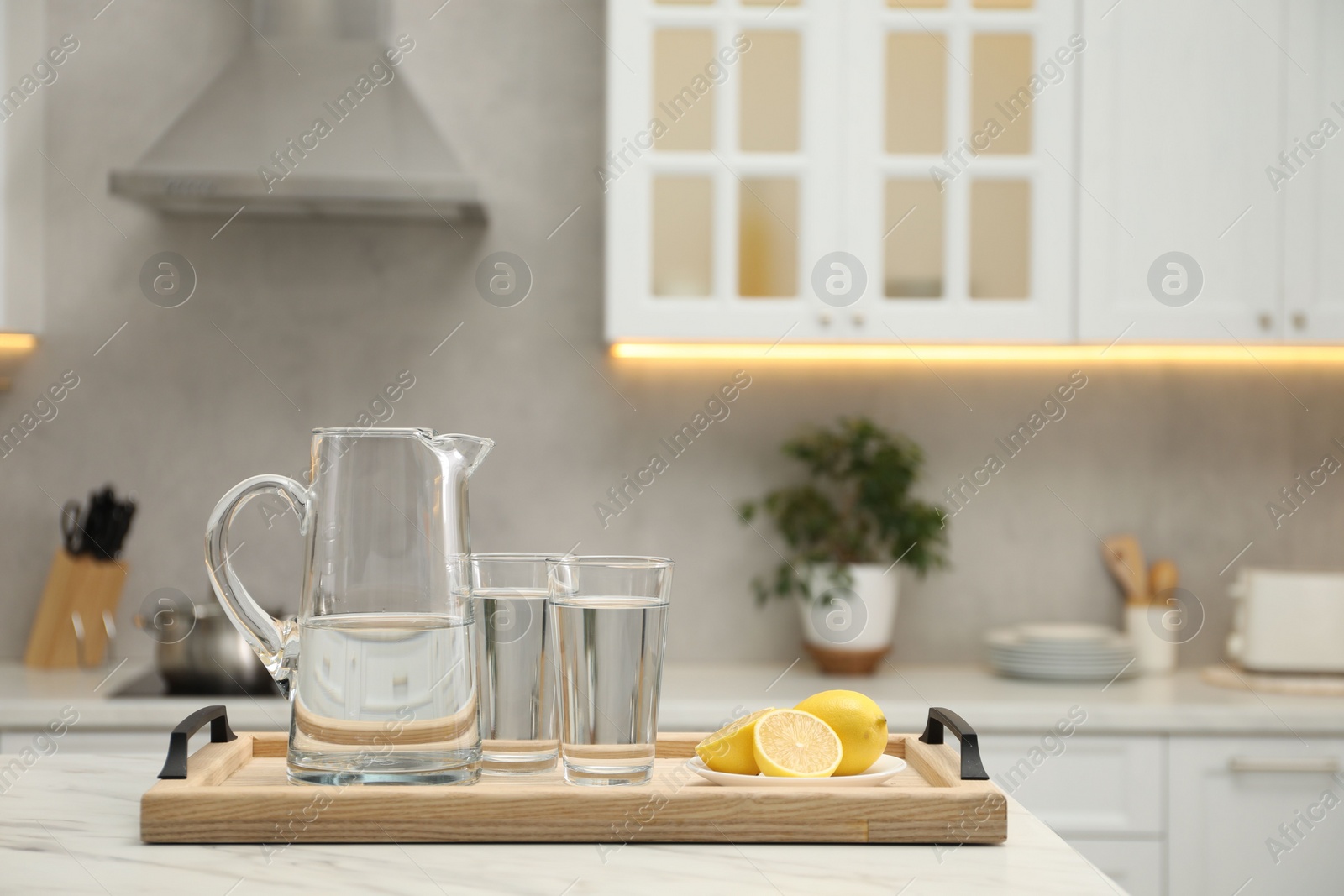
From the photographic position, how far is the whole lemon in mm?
817

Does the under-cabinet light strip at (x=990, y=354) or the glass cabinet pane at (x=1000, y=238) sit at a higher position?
the glass cabinet pane at (x=1000, y=238)

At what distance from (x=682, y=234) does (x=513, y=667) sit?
1370mm

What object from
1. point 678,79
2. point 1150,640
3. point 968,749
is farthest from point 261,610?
point 1150,640

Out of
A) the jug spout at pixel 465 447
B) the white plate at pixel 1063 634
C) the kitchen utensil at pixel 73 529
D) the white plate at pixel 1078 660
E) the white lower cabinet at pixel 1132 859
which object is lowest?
the white lower cabinet at pixel 1132 859

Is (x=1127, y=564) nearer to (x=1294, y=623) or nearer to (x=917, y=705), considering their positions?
(x=1294, y=623)

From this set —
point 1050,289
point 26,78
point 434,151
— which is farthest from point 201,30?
point 1050,289

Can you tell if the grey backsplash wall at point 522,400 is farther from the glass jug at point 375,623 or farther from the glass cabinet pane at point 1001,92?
the glass jug at point 375,623

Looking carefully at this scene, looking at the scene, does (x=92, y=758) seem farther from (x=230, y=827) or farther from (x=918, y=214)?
(x=918, y=214)

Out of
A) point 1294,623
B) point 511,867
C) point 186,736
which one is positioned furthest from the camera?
point 1294,623

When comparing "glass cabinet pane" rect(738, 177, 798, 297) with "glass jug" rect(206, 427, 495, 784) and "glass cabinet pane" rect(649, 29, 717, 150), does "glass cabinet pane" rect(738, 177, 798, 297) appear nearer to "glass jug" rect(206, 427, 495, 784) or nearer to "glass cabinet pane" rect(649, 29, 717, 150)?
"glass cabinet pane" rect(649, 29, 717, 150)

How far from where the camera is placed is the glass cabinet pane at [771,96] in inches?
80.0

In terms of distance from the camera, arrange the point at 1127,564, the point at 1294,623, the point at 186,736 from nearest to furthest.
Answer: the point at 186,736, the point at 1294,623, the point at 1127,564

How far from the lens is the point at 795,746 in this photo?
2.69ft

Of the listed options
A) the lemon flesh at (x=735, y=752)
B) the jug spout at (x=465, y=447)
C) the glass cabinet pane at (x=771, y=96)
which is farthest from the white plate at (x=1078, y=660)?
the jug spout at (x=465, y=447)
